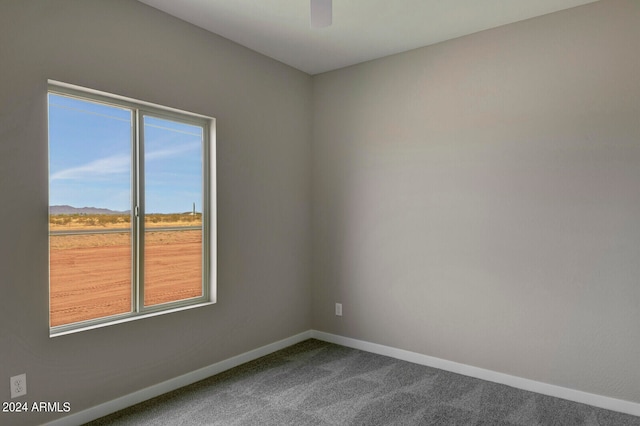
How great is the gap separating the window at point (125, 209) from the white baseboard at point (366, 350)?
0.53 m

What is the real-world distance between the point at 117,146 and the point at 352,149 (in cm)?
212

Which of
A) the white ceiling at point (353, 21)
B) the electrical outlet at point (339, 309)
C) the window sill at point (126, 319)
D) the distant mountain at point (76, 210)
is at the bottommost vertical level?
the electrical outlet at point (339, 309)

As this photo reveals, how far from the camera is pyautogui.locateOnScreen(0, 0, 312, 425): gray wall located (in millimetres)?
2307

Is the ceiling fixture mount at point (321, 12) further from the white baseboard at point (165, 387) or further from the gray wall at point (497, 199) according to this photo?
the white baseboard at point (165, 387)

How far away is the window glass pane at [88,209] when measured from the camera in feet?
8.38

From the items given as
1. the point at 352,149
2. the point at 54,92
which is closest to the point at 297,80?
the point at 352,149

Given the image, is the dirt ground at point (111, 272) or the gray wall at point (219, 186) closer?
the gray wall at point (219, 186)

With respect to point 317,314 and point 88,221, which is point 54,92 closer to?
point 88,221

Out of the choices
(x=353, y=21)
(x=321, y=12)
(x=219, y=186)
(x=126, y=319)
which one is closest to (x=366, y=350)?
(x=219, y=186)

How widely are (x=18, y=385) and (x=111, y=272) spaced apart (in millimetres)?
801

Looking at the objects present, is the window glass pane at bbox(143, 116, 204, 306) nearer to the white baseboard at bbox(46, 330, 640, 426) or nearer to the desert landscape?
the desert landscape

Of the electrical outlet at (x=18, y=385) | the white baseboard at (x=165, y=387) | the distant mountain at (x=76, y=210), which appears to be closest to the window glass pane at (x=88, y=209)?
the distant mountain at (x=76, y=210)

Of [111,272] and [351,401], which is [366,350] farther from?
[111,272]

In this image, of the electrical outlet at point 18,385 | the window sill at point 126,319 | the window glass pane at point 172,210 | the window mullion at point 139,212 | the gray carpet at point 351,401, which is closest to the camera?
the electrical outlet at point 18,385
